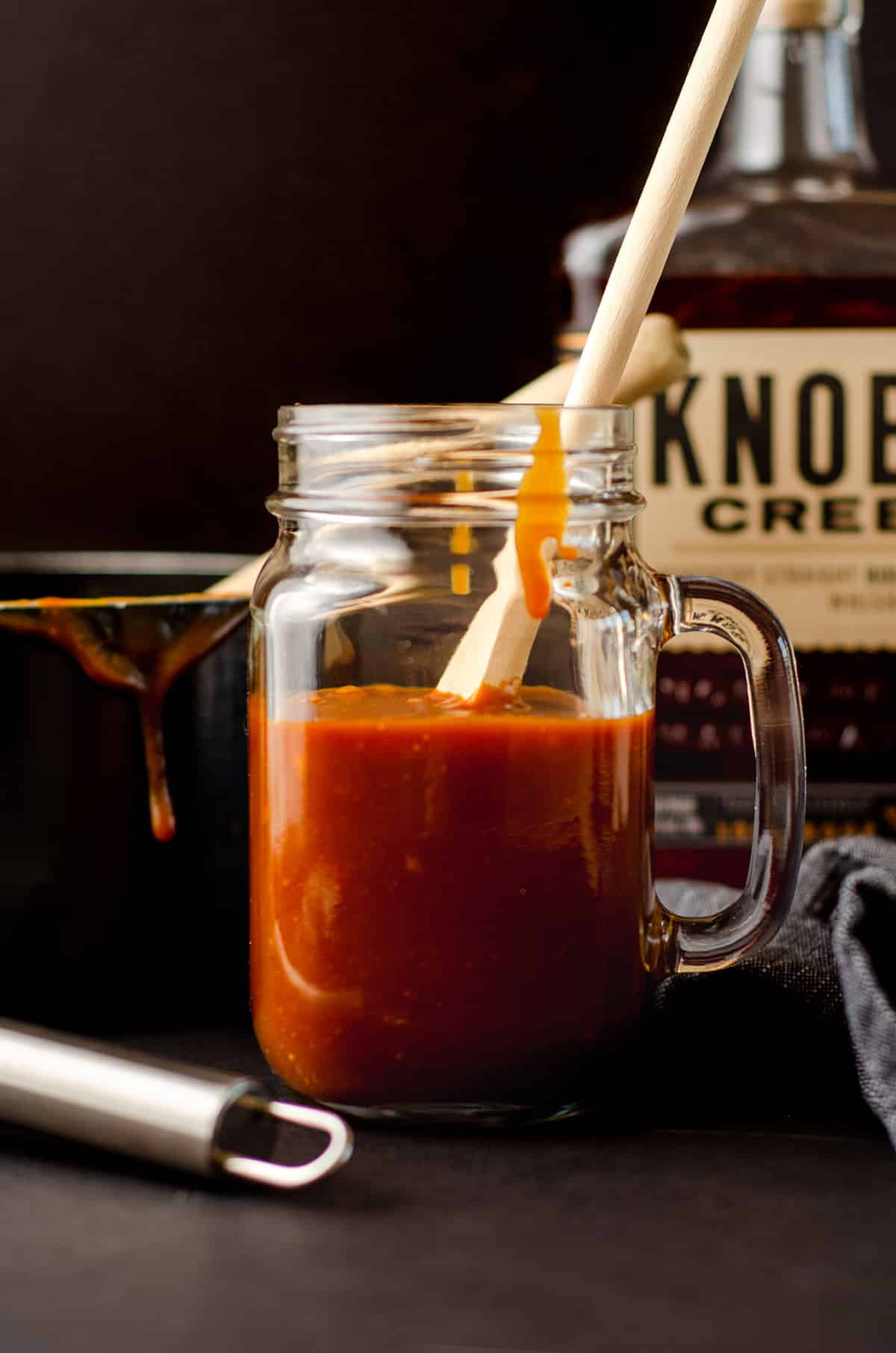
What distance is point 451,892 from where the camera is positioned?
20.1 inches

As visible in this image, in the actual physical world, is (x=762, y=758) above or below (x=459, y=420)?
below

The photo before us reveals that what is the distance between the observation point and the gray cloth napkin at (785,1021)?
1.84ft

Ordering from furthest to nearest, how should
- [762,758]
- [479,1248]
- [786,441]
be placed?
1. [786,441]
2. [762,758]
3. [479,1248]

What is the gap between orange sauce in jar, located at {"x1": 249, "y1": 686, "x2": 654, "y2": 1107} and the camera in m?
0.51

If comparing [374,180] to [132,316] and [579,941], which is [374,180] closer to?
[132,316]

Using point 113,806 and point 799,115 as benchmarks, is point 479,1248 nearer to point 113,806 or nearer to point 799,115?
point 113,806

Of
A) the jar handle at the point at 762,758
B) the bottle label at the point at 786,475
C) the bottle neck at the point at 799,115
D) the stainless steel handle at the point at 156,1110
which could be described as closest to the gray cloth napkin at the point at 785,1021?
the jar handle at the point at 762,758

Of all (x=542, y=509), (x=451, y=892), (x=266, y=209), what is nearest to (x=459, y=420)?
(x=542, y=509)

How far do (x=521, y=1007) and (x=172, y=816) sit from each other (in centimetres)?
17

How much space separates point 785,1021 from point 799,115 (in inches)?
19.5

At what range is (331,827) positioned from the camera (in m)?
0.52

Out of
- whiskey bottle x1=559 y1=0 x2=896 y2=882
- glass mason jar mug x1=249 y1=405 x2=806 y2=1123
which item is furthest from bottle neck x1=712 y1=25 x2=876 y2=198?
glass mason jar mug x1=249 y1=405 x2=806 y2=1123

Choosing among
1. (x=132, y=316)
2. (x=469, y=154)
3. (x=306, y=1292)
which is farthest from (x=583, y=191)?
(x=306, y=1292)

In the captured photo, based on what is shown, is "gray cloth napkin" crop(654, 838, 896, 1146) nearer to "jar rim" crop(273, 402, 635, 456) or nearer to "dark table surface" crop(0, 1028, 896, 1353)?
"dark table surface" crop(0, 1028, 896, 1353)
